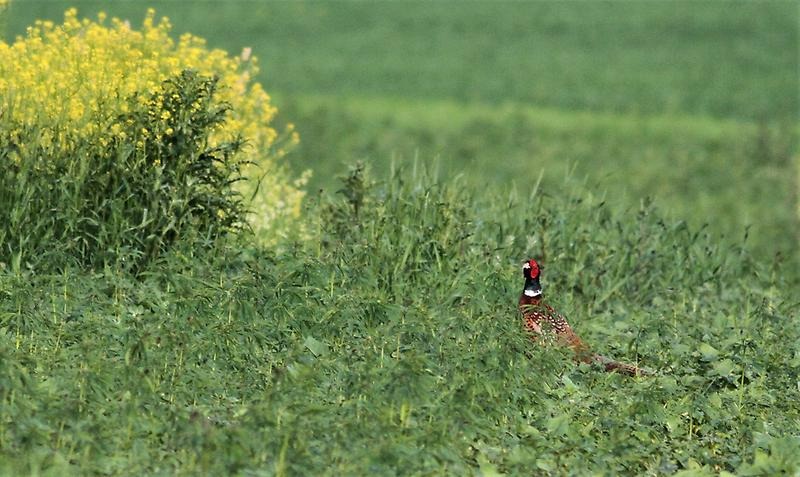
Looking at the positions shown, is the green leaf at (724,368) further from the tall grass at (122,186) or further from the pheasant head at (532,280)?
the tall grass at (122,186)

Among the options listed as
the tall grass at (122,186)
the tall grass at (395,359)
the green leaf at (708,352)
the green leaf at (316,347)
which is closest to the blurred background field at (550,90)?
the tall grass at (395,359)

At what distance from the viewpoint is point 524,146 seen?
69.4 feet

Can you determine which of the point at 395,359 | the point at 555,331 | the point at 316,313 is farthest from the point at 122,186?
the point at 555,331

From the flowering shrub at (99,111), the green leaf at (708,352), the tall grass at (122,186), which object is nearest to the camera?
the green leaf at (708,352)

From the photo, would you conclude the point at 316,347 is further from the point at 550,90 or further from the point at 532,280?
the point at 550,90

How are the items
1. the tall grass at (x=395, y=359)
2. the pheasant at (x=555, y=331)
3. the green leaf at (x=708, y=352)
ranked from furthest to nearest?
the green leaf at (x=708, y=352), the pheasant at (x=555, y=331), the tall grass at (x=395, y=359)

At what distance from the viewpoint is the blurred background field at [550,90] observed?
19.0 m

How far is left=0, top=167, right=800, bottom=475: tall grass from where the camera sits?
604 centimetres

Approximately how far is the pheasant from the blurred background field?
3.23m

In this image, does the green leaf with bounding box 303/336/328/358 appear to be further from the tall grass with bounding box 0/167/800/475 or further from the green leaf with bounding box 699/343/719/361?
the green leaf with bounding box 699/343/719/361

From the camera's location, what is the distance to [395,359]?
285 inches

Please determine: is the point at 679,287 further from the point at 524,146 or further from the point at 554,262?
the point at 524,146

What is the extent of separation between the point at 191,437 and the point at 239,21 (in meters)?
29.0

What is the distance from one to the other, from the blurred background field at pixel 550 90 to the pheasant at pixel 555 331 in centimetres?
323
